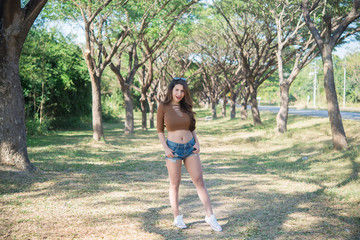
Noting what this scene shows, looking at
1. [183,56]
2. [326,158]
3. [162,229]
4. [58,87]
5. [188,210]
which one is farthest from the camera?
[183,56]

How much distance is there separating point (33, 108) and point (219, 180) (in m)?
17.3

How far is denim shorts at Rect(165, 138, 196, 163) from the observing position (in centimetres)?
441

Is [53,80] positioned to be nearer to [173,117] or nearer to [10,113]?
[10,113]

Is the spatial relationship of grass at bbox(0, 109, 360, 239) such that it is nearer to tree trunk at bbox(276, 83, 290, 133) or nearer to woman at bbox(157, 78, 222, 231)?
woman at bbox(157, 78, 222, 231)

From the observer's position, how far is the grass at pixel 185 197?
4.61 m

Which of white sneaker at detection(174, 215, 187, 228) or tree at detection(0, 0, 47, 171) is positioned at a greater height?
tree at detection(0, 0, 47, 171)

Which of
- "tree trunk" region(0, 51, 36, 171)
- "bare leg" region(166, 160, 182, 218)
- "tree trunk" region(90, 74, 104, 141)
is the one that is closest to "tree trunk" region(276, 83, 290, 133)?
"tree trunk" region(90, 74, 104, 141)

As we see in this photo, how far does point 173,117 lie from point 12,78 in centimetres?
502

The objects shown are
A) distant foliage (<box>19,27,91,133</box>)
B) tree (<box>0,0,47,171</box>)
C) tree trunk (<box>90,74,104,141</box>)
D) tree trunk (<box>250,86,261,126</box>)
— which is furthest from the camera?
tree trunk (<box>250,86,261,126</box>)

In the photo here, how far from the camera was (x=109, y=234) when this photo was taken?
4449 millimetres

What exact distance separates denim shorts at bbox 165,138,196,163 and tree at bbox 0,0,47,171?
4915mm

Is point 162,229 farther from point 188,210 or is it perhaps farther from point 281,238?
point 281,238

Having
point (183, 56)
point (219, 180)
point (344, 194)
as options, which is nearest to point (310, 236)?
point (344, 194)

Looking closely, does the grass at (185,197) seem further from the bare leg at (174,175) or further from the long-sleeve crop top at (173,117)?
the long-sleeve crop top at (173,117)
